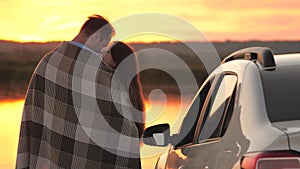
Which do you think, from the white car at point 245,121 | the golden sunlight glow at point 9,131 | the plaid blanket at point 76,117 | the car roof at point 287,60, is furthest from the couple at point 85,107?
the golden sunlight glow at point 9,131

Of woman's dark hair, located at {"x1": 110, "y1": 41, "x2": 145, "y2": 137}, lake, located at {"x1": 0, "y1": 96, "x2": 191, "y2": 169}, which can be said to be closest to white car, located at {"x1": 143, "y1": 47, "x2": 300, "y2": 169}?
woman's dark hair, located at {"x1": 110, "y1": 41, "x2": 145, "y2": 137}

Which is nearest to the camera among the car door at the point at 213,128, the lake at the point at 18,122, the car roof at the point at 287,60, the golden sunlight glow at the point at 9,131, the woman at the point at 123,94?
the car door at the point at 213,128

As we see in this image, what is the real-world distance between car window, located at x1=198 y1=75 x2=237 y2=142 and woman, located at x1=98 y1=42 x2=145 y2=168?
0.85 meters

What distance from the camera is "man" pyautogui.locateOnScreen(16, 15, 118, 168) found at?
845 cm

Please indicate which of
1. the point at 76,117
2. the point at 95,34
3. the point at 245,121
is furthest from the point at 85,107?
the point at 245,121

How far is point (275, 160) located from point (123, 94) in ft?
9.46

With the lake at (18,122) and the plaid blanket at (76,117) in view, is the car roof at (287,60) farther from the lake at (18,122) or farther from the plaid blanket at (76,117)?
the lake at (18,122)

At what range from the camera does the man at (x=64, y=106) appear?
8453 mm

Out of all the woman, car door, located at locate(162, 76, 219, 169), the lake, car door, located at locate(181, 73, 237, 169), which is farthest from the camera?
the lake

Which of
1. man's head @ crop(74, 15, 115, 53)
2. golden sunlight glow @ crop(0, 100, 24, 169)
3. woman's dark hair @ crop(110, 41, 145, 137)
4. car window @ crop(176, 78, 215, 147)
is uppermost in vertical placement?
man's head @ crop(74, 15, 115, 53)

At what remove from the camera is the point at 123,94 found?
8312mm

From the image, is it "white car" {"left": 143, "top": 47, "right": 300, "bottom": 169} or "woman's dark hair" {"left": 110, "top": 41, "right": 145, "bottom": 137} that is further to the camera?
"woman's dark hair" {"left": 110, "top": 41, "right": 145, "bottom": 137}

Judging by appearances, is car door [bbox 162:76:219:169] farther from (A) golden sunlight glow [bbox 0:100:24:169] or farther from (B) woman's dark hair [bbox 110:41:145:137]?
(A) golden sunlight glow [bbox 0:100:24:169]

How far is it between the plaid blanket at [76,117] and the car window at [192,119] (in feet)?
1.59
